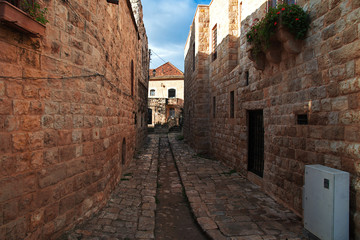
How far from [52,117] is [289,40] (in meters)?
4.20

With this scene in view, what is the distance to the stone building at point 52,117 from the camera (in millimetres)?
2400

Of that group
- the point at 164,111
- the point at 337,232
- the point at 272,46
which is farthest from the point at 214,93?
the point at 164,111

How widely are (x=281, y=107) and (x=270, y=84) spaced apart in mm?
729

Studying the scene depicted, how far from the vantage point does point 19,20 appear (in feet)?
7.55

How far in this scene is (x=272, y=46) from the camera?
14.4ft

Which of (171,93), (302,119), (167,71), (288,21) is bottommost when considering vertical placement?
(302,119)

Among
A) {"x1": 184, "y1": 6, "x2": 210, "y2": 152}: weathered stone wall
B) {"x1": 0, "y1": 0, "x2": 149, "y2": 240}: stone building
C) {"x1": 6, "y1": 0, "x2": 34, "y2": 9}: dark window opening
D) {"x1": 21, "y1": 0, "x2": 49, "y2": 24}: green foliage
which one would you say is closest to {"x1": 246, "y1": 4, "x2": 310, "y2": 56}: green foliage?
{"x1": 0, "y1": 0, "x2": 149, "y2": 240}: stone building

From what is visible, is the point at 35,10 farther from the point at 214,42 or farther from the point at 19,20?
the point at 214,42

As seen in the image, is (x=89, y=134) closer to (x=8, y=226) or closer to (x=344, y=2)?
(x=8, y=226)

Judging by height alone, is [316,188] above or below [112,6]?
below

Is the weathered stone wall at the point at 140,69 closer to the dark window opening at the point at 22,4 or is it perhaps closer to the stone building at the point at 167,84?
the dark window opening at the point at 22,4

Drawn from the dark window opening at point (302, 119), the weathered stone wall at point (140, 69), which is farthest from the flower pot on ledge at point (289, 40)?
the weathered stone wall at point (140, 69)

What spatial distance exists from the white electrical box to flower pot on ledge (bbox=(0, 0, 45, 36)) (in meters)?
4.17

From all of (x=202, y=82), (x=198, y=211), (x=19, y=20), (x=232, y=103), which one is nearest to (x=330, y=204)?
(x=198, y=211)
